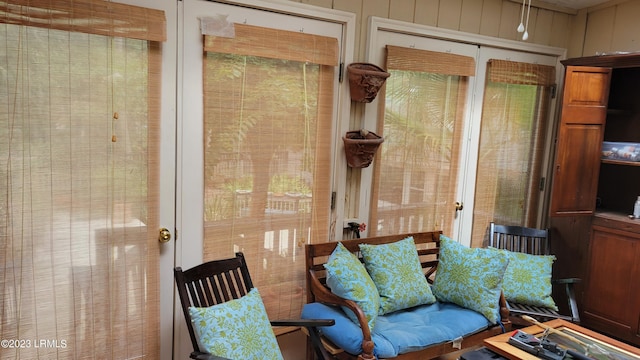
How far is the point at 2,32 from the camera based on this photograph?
6.03ft

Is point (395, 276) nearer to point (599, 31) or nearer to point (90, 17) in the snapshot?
point (90, 17)

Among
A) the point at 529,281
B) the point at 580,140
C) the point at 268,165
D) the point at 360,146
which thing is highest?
the point at 580,140

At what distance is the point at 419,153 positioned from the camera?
10.2ft

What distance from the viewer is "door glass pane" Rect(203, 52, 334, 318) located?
2.39m

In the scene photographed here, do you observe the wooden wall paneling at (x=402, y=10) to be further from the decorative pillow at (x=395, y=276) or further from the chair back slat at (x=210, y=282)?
the chair back slat at (x=210, y=282)

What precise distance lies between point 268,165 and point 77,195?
99 centimetres

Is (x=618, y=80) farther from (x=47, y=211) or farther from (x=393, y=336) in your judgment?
(x=47, y=211)

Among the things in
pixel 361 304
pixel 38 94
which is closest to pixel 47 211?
pixel 38 94

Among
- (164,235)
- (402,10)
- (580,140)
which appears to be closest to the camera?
(164,235)

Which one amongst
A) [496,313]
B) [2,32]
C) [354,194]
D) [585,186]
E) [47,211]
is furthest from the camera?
[585,186]

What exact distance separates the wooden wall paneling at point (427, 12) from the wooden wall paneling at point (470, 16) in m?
0.25

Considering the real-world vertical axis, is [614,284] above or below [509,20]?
below

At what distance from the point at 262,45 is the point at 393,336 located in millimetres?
1726

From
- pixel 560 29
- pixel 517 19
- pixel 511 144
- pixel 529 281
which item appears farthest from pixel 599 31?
pixel 529 281
